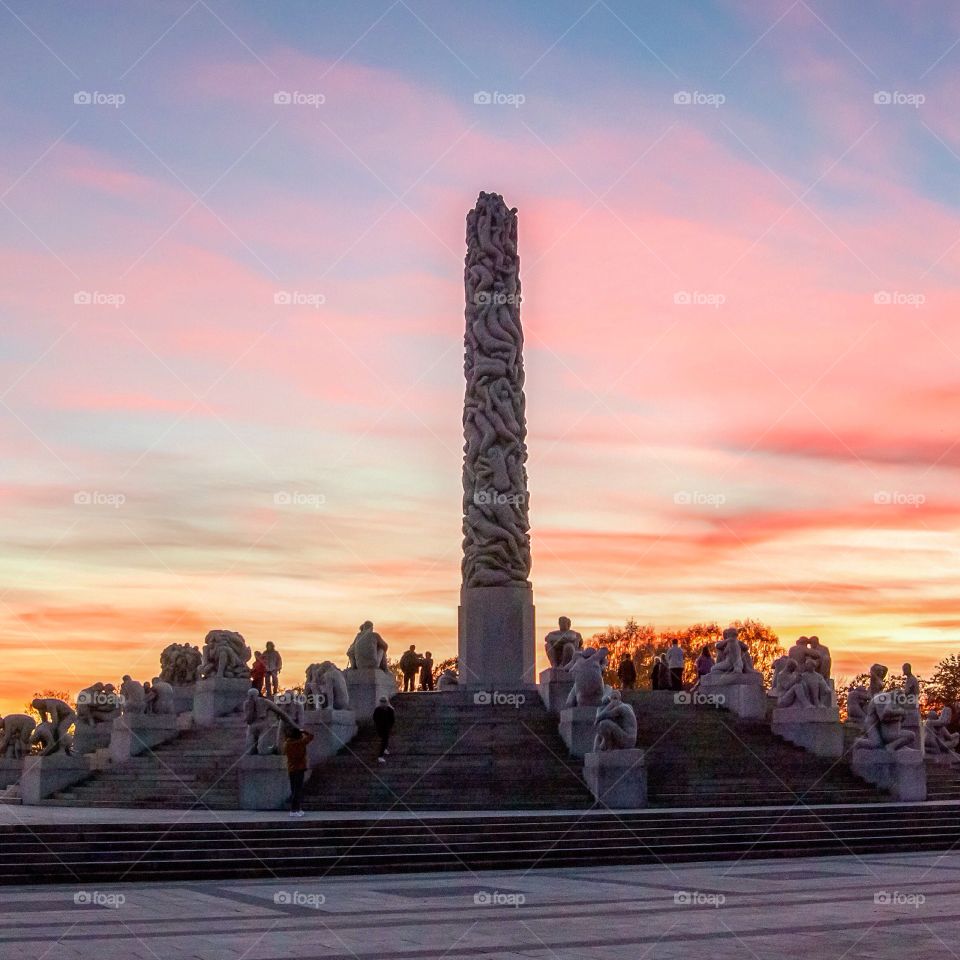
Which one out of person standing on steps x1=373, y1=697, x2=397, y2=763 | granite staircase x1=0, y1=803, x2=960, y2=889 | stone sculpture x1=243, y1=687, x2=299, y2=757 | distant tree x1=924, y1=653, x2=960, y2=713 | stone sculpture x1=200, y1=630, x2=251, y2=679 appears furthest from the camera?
distant tree x1=924, y1=653, x2=960, y2=713

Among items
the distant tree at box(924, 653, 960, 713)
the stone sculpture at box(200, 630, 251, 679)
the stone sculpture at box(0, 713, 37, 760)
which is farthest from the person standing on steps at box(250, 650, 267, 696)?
the distant tree at box(924, 653, 960, 713)

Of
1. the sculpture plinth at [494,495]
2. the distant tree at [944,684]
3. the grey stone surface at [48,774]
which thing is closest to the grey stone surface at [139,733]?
the grey stone surface at [48,774]

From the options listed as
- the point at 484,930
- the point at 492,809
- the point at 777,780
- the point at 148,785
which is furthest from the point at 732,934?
the point at 148,785

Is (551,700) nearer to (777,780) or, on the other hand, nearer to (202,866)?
(777,780)

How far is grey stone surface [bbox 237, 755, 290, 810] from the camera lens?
23969mm

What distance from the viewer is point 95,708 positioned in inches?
1281

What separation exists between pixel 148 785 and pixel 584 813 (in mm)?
8952

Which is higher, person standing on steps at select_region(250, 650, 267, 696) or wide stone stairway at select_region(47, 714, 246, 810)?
person standing on steps at select_region(250, 650, 267, 696)

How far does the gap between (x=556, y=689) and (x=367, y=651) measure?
3964 millimetres

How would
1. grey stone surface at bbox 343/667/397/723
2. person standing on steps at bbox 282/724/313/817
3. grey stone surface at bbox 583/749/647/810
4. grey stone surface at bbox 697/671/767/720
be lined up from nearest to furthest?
1. person standing on steps at bbox 282/724/313/817
2. grey stone surface at bbox 583/749/647/810
3. grey stone surface at bbox 343/667/397/723
4. grey stone surface at bbox 697/671/767/720

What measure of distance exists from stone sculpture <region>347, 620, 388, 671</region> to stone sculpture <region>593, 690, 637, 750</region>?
645 centimetres

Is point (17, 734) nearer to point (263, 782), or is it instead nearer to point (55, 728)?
point (55, 728)

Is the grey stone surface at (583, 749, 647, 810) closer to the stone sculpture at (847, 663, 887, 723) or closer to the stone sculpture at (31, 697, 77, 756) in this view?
the stone sculpture at (847, 663, 887, 723)

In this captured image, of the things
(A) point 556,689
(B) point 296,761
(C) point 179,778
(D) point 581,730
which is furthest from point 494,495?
(B) point 296,761
